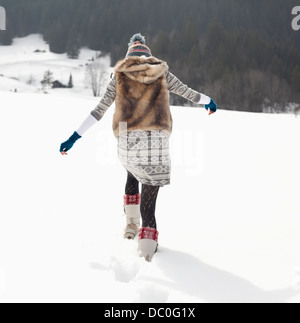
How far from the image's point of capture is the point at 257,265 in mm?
2004

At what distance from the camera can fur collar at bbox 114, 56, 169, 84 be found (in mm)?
1986

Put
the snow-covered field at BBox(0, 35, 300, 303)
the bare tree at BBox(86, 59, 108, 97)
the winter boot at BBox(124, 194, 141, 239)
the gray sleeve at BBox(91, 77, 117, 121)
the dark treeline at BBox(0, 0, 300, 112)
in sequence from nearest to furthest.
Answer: the snow-covered field at BBox(0, 35, 300, 303), the gray sleeve at BBox(91, 77, 117, 121), the winter boot at BBox(124, 194, 141, 239), the dark treeline at BBox(0, 0, 300, 112), the bare tree at BBox(86, 59, 108, 97)

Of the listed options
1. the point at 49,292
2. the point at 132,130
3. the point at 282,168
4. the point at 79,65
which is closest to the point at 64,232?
the point at 49,292

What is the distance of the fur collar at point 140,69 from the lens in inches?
78.2

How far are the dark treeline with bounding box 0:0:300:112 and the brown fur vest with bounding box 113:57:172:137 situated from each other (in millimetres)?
50068

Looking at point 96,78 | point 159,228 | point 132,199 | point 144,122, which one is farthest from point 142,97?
point 96,78

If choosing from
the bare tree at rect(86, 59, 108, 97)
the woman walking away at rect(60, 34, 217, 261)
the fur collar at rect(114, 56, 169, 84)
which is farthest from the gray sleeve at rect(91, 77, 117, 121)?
the bare tree at rect(86, 59, 108, 97)

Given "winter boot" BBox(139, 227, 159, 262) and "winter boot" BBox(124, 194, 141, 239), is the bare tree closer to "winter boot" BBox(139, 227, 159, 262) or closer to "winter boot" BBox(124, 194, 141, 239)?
"winter boot" BBox(124, 194, 141, 239)

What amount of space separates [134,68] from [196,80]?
57756 mm

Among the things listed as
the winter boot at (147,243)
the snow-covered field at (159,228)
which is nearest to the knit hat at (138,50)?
the winter boot at (147,243)

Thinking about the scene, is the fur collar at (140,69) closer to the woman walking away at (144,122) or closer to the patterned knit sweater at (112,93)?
the woman walking away at (144,122)

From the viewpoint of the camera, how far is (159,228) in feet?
8.73

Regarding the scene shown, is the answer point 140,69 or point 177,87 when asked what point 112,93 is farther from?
point 177,87
